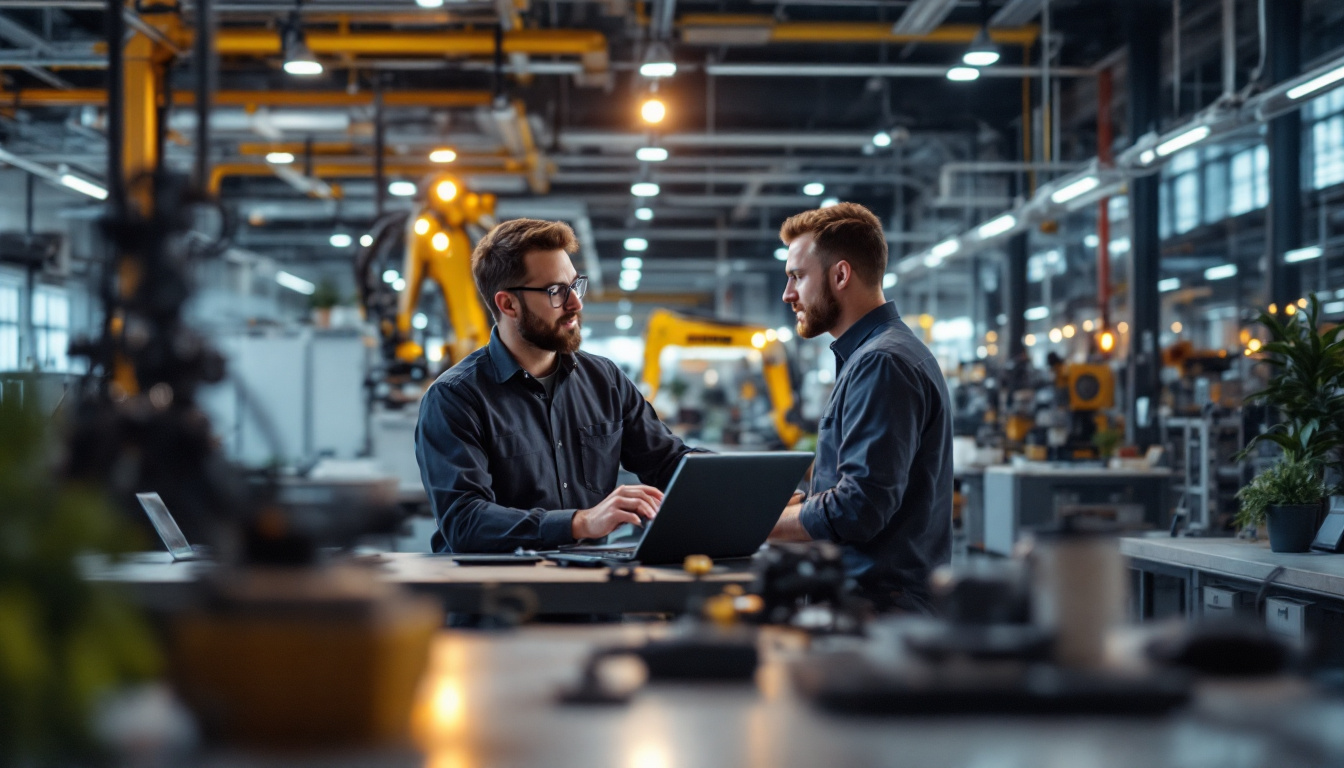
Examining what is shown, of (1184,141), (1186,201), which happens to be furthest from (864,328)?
(1186,201)

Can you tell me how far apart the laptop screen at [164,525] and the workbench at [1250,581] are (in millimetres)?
2660

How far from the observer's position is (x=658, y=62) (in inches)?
311

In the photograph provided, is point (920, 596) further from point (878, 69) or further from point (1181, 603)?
point (878, 69)

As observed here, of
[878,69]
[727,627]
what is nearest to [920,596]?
[727,627]

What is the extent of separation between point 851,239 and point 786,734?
221 centimetres

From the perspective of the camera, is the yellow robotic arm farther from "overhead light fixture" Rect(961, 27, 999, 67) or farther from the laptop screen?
the laptop screen

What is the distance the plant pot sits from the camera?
360 cm

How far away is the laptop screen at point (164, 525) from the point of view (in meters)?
2.81

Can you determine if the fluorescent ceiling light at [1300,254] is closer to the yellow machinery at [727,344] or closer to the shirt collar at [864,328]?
the yellow machinery at [727,344]

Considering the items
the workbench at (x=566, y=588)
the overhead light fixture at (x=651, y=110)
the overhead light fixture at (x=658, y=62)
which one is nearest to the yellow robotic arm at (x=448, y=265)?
the overhead light fixture at (x=658, y=62)

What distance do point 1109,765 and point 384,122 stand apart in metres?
10.4

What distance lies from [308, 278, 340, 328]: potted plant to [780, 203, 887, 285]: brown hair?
781cm

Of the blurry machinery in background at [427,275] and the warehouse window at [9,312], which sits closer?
the blurry machinery in background at [427,275]

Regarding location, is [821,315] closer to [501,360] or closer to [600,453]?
[600,453]
